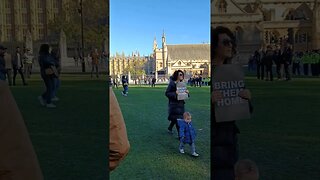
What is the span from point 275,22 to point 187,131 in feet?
2.84

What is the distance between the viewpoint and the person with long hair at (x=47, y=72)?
7.15 feet

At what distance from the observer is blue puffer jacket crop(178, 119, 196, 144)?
2176 mm

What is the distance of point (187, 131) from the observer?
219 cm

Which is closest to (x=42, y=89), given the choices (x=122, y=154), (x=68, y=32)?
(x=68, y=32)

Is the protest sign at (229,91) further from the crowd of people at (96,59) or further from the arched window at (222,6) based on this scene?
the crowd of people at (96,59)

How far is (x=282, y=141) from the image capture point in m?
2.35

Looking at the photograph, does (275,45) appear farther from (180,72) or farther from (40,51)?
(40,51)

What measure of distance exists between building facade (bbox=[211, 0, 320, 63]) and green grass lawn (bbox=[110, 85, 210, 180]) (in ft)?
1.50

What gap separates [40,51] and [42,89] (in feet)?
0.71

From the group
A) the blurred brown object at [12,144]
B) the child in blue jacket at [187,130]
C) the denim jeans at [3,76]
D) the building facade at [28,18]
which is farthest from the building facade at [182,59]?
the blurred brown object at [12,144]

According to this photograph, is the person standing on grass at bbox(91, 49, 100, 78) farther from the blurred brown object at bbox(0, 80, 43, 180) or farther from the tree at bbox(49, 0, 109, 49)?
the blurred brown object at bbox(0, 80, 43, 180)

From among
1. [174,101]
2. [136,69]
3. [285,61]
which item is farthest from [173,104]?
[285,61]

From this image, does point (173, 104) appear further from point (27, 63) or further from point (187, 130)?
point (27, 63)

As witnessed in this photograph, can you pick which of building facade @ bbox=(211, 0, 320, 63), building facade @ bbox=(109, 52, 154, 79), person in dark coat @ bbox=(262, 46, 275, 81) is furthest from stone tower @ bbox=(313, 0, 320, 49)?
building facade @ bbox=(109, 52, 154, 79)
